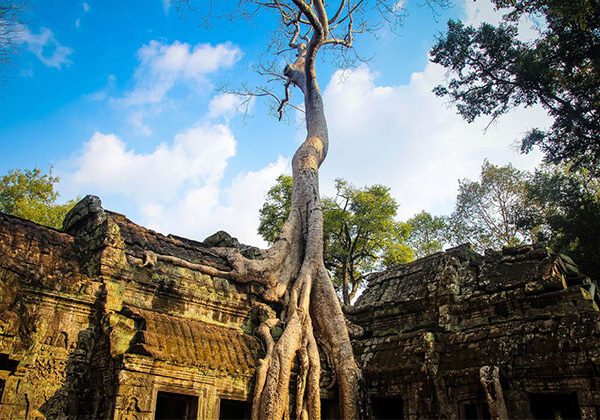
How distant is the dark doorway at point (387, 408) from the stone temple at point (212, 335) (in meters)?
0.03

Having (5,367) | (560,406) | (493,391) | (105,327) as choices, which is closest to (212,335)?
(105,327)

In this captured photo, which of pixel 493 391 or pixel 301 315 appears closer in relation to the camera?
pixel 493 391

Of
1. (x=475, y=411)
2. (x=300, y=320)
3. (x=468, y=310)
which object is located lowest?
(x=475, y=411)

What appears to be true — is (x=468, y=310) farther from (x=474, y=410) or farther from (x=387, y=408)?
(x=387, y=408)

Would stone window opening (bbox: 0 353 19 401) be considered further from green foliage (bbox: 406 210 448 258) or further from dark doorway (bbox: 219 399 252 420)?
green foliage (bbox: 406 210 448 258)

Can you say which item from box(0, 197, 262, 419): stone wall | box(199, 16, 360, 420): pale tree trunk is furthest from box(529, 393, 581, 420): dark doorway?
box(0, 197, 262, 419): stone wall

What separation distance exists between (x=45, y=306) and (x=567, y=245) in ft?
41.7

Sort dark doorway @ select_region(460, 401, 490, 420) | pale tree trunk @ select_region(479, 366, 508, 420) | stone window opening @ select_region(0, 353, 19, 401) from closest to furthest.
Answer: stone window opening @ select_region(0, 353, 19, 401)
pale tree trunk @ select_region(479, 366, 508, 420)
dark doorway @ select_region(460, 401, 490, 420)

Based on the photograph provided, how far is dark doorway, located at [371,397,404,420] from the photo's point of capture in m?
7.54

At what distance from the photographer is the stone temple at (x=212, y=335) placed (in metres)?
5.32

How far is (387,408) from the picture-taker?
788cm

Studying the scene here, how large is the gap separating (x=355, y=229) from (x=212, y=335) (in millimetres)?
14328

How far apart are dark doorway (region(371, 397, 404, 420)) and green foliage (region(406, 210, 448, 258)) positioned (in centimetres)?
1535

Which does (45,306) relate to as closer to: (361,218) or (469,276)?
(469,276)
